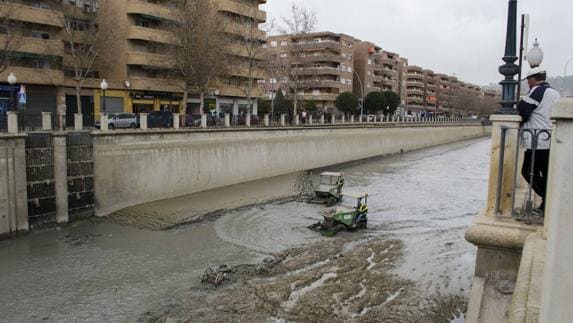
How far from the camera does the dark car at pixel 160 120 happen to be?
94.0 ft

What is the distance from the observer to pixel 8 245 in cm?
1805

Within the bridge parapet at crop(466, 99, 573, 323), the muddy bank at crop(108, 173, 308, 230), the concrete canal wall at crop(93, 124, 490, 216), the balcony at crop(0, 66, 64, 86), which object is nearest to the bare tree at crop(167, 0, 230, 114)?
the concrete canal wall at crop(93, 124, 490, 216)

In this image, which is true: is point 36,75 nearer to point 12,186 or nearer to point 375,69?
point 12,186

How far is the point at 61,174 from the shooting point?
21797mm

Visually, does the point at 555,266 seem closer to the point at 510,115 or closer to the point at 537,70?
the point at 510,115

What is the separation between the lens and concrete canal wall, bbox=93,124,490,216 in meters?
24.2

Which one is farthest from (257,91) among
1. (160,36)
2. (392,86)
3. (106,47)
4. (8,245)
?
(392,86)

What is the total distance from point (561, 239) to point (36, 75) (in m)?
39.5

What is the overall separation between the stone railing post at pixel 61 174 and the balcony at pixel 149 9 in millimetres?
22294

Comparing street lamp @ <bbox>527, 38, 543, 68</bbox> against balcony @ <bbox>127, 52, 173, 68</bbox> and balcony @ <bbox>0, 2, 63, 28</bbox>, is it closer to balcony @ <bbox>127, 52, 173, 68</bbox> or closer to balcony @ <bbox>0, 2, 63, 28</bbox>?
balcony @ <bbox>0, 2, 63, 28</bbox>

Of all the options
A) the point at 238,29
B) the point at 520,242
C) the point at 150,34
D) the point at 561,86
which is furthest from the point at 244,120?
the point at 520,242

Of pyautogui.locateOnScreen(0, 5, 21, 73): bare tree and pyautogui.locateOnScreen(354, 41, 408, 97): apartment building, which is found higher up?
pyautogui.locateOnScreen(354, 41, 408, 97): apartment building

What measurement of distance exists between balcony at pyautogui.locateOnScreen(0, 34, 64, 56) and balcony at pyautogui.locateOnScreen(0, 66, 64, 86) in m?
1.48

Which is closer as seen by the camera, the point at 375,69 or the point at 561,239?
the point at 561,239
